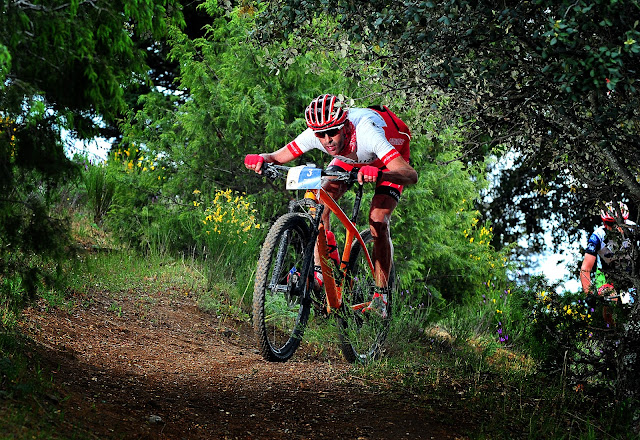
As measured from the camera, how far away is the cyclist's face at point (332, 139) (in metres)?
5.71

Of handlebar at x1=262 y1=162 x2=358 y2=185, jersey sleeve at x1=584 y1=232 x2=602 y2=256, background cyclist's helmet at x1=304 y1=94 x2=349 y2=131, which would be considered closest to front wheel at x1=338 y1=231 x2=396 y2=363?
handlebar at x1=262 y1=162 x2=358 y2=185

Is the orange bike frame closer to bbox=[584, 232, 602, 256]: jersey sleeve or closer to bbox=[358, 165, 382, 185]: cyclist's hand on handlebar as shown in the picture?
bbox=[358, 165, 382, 185]: cyclist's hand on handlebar

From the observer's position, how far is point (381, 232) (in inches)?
250

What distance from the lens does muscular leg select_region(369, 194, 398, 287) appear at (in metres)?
6.27

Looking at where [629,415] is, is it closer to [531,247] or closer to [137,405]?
[137,405]

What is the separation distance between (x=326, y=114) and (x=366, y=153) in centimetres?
57

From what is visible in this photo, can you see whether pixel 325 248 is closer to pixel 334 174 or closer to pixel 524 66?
pixel 334 174

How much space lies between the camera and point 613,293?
220 inches

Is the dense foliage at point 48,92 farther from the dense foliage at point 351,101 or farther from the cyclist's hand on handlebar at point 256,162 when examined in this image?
the cyclist's hand on handlebar at point 256,162

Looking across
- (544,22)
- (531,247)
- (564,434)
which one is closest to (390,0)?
(544,22)

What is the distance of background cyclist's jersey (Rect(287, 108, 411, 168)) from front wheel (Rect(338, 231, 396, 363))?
0.94 meters

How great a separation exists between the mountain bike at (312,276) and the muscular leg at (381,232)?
12 centimetres

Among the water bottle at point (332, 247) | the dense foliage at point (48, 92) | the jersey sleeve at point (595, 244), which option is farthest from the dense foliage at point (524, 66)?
the jersey sleeve at point (595, 244)

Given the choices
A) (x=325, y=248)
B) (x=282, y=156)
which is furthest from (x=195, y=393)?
(x=282, y=156)
